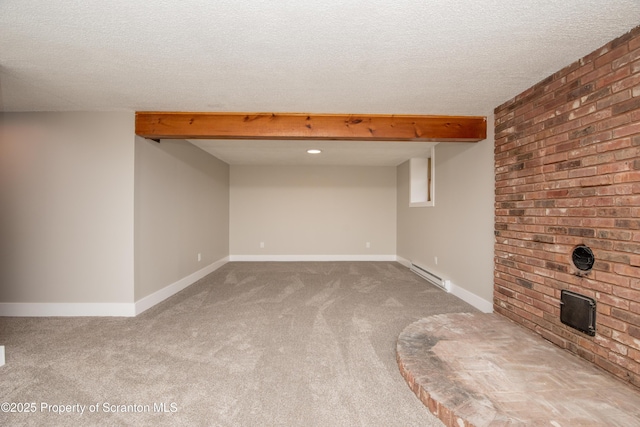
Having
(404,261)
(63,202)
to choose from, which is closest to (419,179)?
(404,261)

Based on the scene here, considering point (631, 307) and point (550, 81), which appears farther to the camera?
point (550, 81)

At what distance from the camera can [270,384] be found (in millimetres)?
1814

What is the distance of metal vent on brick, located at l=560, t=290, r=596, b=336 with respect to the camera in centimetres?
185

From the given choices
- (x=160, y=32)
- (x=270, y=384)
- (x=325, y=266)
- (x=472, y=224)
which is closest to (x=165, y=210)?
(x=160, y=32)

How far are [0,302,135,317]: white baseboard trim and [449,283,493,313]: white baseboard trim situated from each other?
3.79 metres

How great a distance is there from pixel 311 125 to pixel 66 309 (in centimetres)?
327

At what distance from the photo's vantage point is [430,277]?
4.34 m

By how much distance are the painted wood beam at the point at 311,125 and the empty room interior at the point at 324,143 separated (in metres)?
0.02

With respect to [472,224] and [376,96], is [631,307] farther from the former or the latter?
[376,96]

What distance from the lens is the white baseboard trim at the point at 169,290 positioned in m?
3.11

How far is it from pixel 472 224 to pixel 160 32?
3.43 m

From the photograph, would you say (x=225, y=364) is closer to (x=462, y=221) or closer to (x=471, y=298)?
(x=471, y=298)

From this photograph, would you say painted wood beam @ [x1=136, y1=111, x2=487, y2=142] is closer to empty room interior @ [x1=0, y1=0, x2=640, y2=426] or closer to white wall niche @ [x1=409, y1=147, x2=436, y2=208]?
empty room interior @ [x1=0, y1=0, x2=640, y2=426]

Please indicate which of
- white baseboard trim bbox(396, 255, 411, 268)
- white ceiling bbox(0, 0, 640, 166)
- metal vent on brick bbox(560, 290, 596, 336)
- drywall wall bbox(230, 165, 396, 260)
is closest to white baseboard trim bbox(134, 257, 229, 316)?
drywall wall bbox(230, 165, 396, 260)
